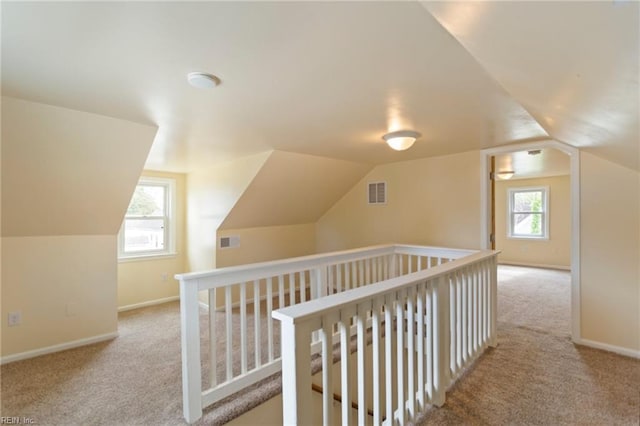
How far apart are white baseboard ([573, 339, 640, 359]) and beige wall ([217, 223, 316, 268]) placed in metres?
3.79

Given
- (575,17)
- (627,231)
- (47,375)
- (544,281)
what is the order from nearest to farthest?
(575,17), (47,375), (627,231), (544,281)

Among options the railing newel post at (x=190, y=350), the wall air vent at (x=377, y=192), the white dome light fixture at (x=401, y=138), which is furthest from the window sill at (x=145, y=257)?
the white dome light fixture at (x=401, y=138)

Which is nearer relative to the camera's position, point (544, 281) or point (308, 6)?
point (308, 6)

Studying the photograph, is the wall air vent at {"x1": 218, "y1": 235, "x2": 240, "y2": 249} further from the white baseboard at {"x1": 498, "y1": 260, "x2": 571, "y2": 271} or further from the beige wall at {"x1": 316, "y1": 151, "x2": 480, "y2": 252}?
the white baseboard at {"x1": 498, "y1": 260, "x2": 571, "y2": 271}

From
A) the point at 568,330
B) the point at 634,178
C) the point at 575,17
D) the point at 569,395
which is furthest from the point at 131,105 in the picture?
the point at 568,330

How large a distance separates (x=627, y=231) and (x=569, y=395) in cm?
167

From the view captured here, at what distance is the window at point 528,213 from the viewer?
6926mm

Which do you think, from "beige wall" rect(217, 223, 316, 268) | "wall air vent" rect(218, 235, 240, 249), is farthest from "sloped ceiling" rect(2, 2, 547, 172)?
"beige wall" rect(217, 223, 316, 268)

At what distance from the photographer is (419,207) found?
4102 mm

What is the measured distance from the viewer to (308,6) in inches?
43.0

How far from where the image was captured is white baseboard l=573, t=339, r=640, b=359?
2.65 m

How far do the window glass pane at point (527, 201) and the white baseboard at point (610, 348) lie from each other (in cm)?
506

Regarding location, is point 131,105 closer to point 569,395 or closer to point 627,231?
point 569,395

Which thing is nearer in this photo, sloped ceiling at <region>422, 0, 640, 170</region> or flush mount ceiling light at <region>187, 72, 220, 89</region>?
sloped ceiling at <region>422, 0, 640, 170</region>
